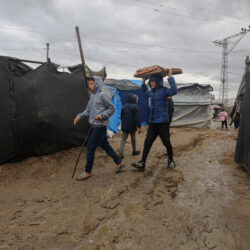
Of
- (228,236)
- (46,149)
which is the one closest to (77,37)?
(46,149)

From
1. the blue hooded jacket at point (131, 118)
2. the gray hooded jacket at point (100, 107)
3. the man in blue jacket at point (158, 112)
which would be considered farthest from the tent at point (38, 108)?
the man in blue jacket at point (158, 112)

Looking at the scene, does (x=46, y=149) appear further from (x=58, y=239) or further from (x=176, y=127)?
(x=176, y=127)

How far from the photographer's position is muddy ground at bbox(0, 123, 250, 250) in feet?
6.62

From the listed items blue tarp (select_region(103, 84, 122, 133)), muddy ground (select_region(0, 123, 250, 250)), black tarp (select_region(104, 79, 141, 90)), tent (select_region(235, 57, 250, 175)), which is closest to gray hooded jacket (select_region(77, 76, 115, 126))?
muddy ground (select_region(0, 123, 250, 250))

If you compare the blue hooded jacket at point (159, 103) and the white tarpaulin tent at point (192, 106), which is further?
the white tarpaulin tent at point (192, 106)

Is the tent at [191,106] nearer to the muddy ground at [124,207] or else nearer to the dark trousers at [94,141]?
the muddy ground at [124,207]

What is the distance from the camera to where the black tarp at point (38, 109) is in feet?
13.0

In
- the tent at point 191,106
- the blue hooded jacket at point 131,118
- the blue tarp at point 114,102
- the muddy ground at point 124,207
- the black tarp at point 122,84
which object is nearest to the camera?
the muddy ground at point 124,207

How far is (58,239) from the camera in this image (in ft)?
6.72

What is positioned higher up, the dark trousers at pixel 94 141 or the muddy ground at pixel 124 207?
the dark trousers at pixel 94 141

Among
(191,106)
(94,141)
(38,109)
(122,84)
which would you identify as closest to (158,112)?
(94,141)

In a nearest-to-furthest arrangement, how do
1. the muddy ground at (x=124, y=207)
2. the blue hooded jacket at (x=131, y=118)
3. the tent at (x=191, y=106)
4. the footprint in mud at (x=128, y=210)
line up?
Answer: the muddy ground at (x=124, y=207), the footprint in mud at (x=128, y=210), the blue hooded jacket at (x=131, y=118), the tent at (x=191, y=106)

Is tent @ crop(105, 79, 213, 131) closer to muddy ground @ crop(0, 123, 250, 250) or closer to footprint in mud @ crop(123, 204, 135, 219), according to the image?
muddy ground @ crop(0, 123, 250, 250)

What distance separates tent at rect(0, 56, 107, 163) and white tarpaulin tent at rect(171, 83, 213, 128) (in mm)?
7973
